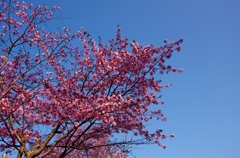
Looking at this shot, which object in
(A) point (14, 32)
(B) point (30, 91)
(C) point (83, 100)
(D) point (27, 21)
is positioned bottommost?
(C) point (83, 100)

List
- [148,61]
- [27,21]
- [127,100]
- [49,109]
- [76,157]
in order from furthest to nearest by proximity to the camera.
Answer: [76,157] < [27,21] < [148,61] < [49,109] < [127,100]

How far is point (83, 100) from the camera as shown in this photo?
32.2 ft

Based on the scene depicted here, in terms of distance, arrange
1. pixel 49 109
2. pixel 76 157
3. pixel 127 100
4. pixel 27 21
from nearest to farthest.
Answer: pixel 127 100 < pixel 49 109 < pixel 27 21 < pixel 76 157

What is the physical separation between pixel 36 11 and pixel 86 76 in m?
3.64

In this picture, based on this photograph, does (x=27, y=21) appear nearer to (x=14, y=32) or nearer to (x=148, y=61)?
(x=14, y=32)

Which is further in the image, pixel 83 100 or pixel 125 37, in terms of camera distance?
pixel 125 37

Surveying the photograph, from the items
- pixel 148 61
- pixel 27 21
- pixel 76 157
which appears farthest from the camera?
pixel 76 157

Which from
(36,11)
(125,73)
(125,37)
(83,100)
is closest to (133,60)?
(125,73)

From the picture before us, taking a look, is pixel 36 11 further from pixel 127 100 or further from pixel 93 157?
pixel 93 157

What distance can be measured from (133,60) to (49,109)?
11.6ft

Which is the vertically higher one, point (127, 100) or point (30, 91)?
point (30, 91)

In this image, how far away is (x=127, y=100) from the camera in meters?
9.56

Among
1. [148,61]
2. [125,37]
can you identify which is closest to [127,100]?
[148,61]

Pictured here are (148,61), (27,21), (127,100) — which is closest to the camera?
(127,100)
